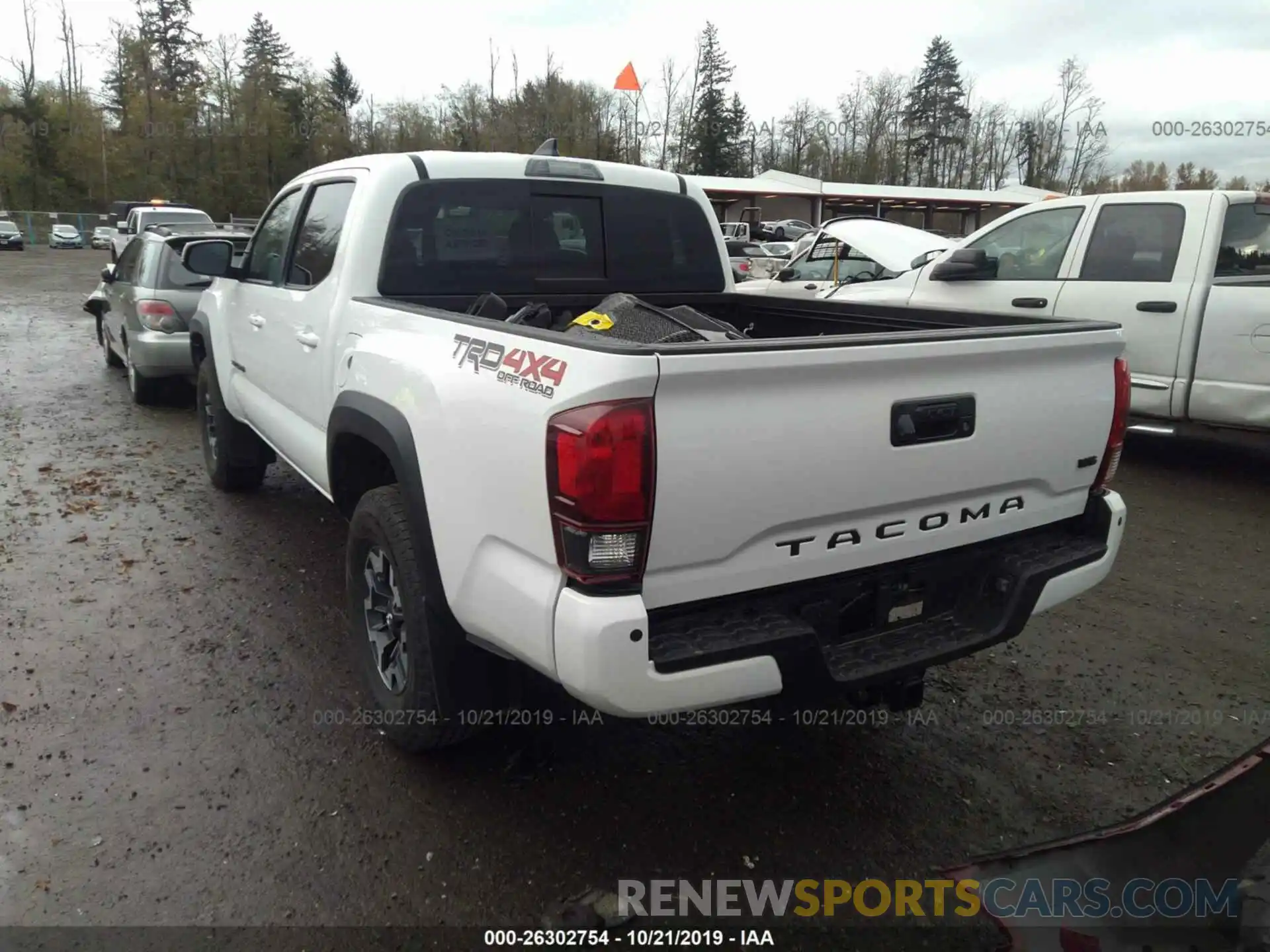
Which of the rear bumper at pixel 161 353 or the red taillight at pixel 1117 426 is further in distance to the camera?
the rear bumper at pixel 161 353

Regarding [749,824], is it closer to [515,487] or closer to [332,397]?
[515,487]

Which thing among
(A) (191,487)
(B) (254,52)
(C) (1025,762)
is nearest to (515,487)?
(C) (1025,762)

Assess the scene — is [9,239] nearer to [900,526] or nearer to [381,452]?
[381,452]

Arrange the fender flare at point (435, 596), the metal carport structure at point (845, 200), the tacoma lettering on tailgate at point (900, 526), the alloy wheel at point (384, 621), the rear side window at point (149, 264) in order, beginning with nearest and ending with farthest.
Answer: the tacoma lettering on tailgate at point (900, 526), the fender flare at point (435, 596), the alloy wheel at point (384, 621), the rear side window at point (149, 264), the metal carport structure at point (845, 200)

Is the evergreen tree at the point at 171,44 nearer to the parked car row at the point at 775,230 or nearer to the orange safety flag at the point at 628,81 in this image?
the parked car row at the point at 775,230

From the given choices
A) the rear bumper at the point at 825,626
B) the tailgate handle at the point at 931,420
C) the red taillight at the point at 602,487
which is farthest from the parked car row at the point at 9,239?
the tailgate handle at the point at 931,420

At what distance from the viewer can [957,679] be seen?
3.80 metres

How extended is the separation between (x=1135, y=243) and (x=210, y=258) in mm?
6187

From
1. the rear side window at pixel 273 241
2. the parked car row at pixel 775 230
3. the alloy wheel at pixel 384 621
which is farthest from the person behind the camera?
the parked car row at pixel 775 230

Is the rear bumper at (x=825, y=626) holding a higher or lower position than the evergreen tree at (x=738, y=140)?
lower

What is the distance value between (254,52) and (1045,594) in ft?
264

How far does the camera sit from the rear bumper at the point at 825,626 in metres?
2.13

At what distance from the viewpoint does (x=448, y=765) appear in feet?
10.3

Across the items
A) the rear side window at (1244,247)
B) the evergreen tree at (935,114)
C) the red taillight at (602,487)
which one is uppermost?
the evergreen tree at (935,114)
